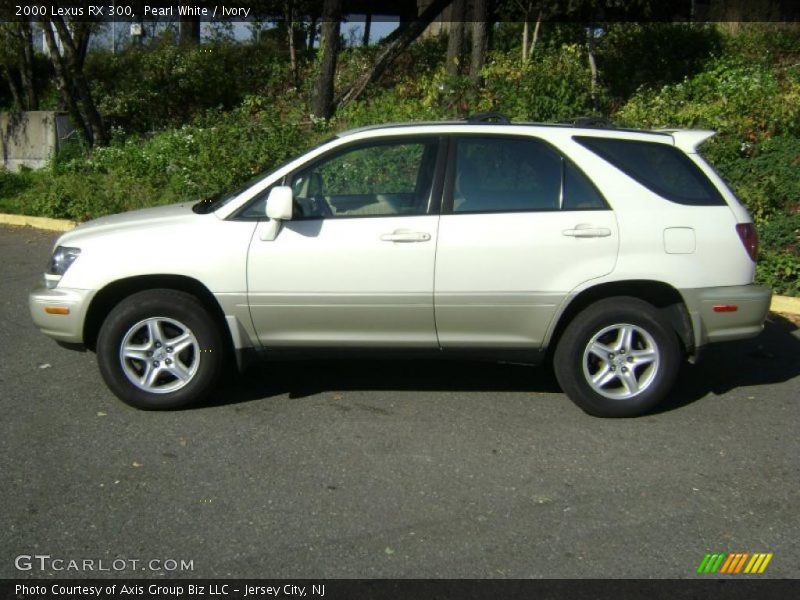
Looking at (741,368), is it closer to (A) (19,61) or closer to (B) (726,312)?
(B) (726,312)

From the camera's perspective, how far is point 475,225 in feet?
18.1

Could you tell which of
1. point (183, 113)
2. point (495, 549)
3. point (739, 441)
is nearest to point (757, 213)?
point (739, 441)

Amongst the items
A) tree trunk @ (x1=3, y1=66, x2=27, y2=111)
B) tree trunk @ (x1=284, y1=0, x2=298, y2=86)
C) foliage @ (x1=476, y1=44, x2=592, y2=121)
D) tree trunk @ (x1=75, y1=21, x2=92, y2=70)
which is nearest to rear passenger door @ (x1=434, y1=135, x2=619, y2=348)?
foliage @ (x1=476, y1=44, x2=592, y2=121)

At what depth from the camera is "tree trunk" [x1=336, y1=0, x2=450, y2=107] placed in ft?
52.7

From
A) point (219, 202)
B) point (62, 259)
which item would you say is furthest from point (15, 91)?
point (219, 202)

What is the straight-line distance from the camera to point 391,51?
16578mm

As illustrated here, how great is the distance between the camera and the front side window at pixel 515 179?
18.3 ft

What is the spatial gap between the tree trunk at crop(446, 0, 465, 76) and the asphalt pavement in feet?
30.7

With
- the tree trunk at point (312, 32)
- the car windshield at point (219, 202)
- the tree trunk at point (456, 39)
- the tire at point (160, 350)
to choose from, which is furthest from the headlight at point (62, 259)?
the tree trunk at point (312, 32)

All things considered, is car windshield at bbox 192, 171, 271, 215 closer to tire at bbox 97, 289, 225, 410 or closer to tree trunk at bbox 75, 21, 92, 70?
tire at bbox 97, 289, 225, 410

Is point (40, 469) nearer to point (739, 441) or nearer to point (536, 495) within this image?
point (536, 495)

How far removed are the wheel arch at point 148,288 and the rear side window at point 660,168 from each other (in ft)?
8.14

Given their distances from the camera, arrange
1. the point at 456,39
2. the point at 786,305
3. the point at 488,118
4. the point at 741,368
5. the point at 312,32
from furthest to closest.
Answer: the point at 312,32, the point at 456,39, the point at 786,305, the point at 741,368, the point at 488,118

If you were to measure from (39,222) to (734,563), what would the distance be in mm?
11211
